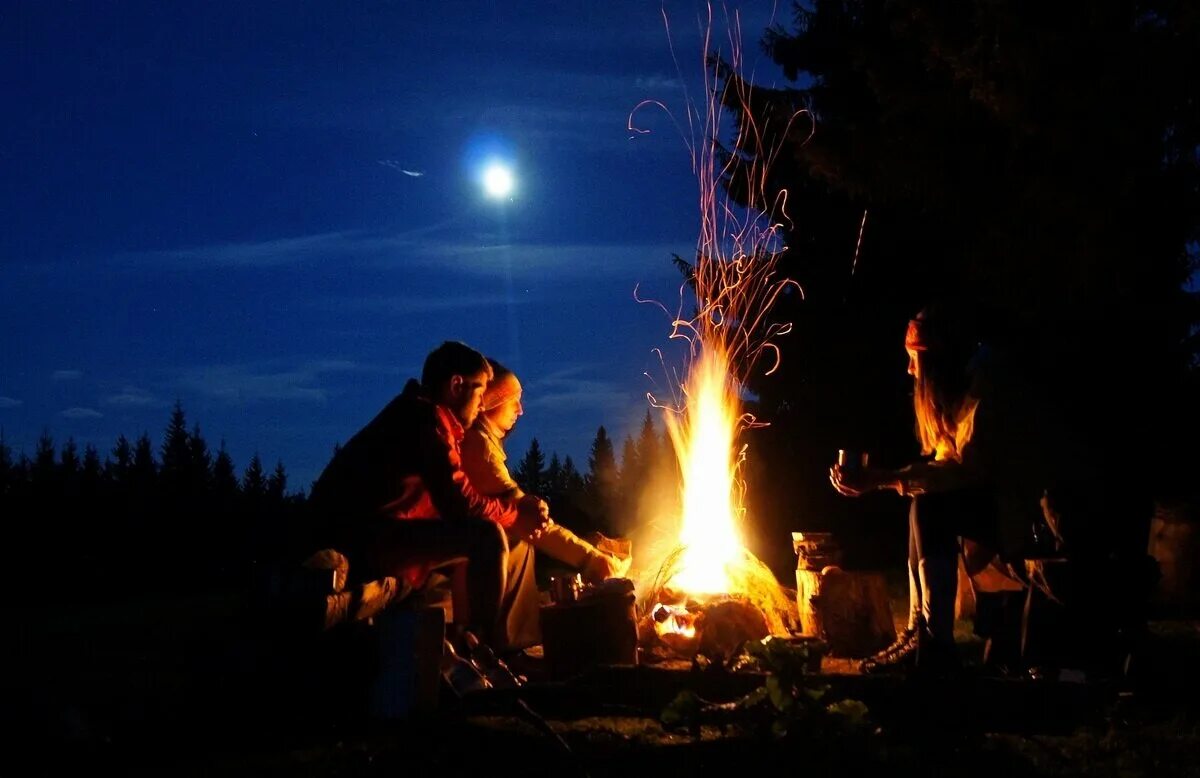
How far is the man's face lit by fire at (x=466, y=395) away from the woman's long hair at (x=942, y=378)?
2.45 meters

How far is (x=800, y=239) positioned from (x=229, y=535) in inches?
376

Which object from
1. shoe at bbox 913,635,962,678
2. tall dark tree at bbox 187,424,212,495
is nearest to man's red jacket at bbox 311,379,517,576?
shoe at bbox 913,635,962,678

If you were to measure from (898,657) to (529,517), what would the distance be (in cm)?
222

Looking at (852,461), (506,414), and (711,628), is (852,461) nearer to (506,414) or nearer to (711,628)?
(711,628)

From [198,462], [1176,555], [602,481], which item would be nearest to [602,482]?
[602,481]

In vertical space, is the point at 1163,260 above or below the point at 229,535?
above

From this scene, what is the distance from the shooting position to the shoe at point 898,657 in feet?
17.7

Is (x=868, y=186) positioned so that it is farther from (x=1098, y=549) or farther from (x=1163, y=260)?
(x=1098, y=549)

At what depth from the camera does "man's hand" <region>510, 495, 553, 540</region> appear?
20.4 feet

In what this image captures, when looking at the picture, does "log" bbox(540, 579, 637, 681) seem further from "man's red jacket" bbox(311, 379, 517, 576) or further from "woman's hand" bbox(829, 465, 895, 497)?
"woman's hand" bbox(829, 465, 895, 497)

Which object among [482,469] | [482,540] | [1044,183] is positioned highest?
[1044,183]

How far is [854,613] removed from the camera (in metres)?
6.23

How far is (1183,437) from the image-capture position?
10.2 metres

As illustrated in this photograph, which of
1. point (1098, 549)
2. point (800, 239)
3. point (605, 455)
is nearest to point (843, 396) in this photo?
point (800, 239)
